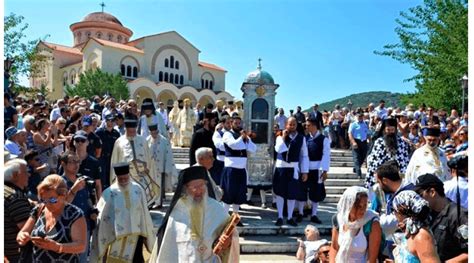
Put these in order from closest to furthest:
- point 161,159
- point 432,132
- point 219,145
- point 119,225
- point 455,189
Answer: point 455,189 → point 119,225 → point 432,132 → point 219,145 → point 161,159

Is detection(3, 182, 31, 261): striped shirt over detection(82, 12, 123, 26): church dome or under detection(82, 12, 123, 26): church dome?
under

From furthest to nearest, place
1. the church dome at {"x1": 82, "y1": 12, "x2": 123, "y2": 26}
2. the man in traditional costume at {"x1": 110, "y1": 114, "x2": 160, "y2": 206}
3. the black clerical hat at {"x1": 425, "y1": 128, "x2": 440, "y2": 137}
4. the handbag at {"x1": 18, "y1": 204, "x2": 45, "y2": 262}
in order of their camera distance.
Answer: the church dome at {"x1": 82, "y1": 12, "x2": 123, "y2": 26} < the man in traditional costume at {"x1": 110, "y1": 114, "x2": 160, "y2": 206} < the black clerical hat at {"x1": 425, "y1": 128, "x2": 440, "y2": 137} < the handbag at {"x1": 18, "y1": 204, "x2": 45, "y2": 262}

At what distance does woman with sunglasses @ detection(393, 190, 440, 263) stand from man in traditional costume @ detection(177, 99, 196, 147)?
551 inches

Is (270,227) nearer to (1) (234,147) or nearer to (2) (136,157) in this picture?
(1) (234,147)

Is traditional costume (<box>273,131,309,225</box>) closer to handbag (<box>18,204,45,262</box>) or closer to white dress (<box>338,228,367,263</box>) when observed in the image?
white dress (<box>338,228,367,263</box>)

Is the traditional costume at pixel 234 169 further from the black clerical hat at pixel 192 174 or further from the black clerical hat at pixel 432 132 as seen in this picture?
the black clerical hat at pixel 192 174

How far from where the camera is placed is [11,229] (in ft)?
13.4

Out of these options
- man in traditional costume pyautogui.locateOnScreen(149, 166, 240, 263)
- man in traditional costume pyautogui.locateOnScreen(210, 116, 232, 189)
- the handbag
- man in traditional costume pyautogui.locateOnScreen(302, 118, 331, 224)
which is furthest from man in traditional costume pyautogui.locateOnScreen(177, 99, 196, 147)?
the handbag

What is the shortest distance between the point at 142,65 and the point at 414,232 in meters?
57.9

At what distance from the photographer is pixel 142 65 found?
2318 inches

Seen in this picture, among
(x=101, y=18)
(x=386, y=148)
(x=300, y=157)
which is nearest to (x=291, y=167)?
(x=300, y=157)

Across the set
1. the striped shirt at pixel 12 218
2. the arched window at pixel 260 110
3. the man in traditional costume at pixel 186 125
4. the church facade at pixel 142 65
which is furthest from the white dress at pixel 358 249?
the church facade at pixel 142 65

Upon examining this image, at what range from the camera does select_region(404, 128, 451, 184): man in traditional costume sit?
21.4 feet

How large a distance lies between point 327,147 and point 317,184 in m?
0.68
